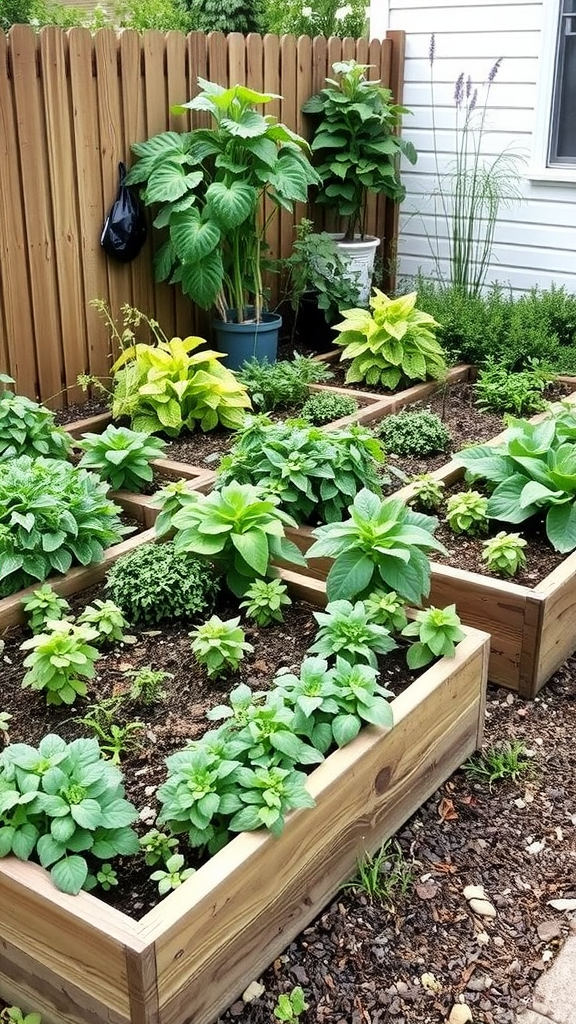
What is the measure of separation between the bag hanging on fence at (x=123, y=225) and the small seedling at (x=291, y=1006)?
4015 mm

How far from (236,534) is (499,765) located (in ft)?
3.39

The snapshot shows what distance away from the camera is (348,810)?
2408mm

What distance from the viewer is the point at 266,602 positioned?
3104mm

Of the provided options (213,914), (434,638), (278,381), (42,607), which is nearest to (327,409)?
(278,381)

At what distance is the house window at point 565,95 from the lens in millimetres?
6477

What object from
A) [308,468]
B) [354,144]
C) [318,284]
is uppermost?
[354,144]

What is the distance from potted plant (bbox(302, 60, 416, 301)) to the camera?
6.34 meters

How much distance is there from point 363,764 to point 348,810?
0.11 m

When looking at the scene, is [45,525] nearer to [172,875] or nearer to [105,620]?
[105,620]

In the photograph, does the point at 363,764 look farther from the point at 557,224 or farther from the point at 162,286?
the point at 557,224

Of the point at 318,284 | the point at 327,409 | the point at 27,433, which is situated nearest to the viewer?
the point at 27,433

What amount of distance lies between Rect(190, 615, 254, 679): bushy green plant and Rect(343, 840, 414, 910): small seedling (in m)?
0.65

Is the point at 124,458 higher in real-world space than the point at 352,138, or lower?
lower

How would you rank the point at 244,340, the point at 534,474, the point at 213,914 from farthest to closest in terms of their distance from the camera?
1. the point at 244,340
2. the point at 534,474
3. the point at 213,914
